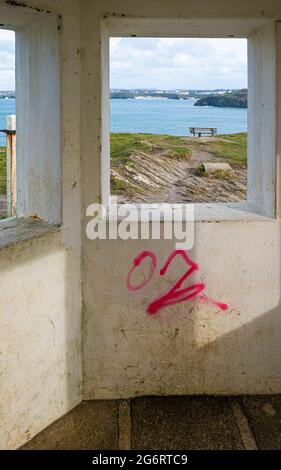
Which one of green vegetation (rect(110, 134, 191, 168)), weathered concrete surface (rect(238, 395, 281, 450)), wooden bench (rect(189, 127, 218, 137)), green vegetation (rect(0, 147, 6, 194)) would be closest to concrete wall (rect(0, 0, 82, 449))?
green vegetation (rect(110, 134, 191, 168))

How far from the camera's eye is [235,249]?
9.60 feet

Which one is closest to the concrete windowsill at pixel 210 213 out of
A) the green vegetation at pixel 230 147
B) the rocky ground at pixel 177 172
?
the rocky ground at pixel 177 172

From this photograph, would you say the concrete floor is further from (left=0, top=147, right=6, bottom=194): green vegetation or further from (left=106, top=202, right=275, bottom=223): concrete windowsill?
(left=0, top=147, right=6, bottom=194): green vegetation

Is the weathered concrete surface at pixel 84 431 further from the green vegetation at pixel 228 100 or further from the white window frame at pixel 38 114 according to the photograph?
the green vegetation at pixel 228 100

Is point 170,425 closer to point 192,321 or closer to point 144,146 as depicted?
point 192,321

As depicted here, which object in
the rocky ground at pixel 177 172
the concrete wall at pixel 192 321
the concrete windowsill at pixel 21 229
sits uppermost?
the rocky ground at pixel 177 172

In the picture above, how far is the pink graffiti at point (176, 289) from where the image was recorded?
2.92m

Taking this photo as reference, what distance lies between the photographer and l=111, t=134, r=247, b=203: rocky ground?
3.42 m

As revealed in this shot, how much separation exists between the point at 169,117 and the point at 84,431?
2103 mm

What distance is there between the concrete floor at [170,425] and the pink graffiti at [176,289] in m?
0.60

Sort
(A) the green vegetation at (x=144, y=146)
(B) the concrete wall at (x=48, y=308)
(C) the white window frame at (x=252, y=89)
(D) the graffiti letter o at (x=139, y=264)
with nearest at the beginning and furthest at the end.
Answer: (B) the concrete wall at (x=48, y=308) → (C) the white window frame at (x=252, y=89) → (D) the graffiti letter o at (x=139, y=264) → (A) the green vegetation at (x=144, y=146)

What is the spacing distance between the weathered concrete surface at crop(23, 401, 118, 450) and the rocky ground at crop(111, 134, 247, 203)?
1.39 m

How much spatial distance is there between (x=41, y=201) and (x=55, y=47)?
87cm

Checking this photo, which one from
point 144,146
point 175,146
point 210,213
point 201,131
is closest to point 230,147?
point 201,131
